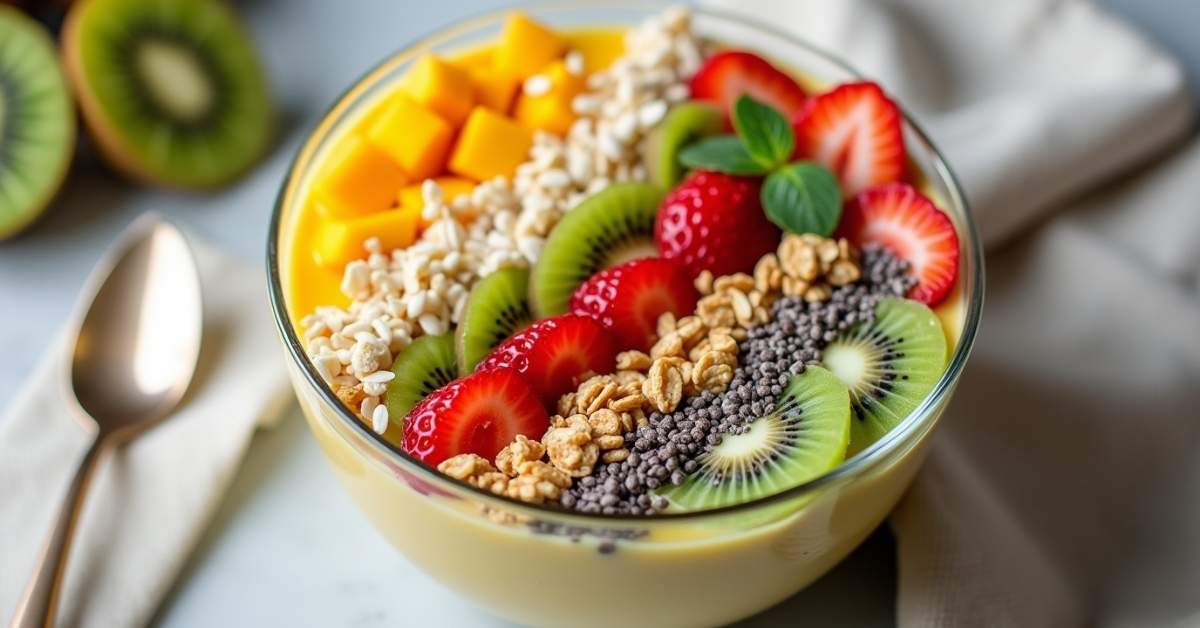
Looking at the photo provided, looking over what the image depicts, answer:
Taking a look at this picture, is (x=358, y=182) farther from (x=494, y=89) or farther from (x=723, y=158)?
(x=723, y=158)

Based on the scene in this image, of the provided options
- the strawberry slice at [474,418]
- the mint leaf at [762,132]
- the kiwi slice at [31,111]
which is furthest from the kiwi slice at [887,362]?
the kiwi slice at [31,111]

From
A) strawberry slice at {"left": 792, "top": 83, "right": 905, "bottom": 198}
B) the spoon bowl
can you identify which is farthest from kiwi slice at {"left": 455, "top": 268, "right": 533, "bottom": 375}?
the spoon bowl

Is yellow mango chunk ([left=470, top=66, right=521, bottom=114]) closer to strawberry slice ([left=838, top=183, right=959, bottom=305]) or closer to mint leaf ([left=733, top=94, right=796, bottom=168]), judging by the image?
mint leaf ([left=733, top=94, right=796, bottom=168])

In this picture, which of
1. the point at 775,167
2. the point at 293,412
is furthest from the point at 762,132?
the point at 293,412

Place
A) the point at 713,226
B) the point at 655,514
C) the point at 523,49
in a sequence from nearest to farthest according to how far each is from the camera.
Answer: the point at 655,514 → the point at 713,226 → the point at 523,49

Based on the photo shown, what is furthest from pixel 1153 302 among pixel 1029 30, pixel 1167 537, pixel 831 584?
pixel 831 584
